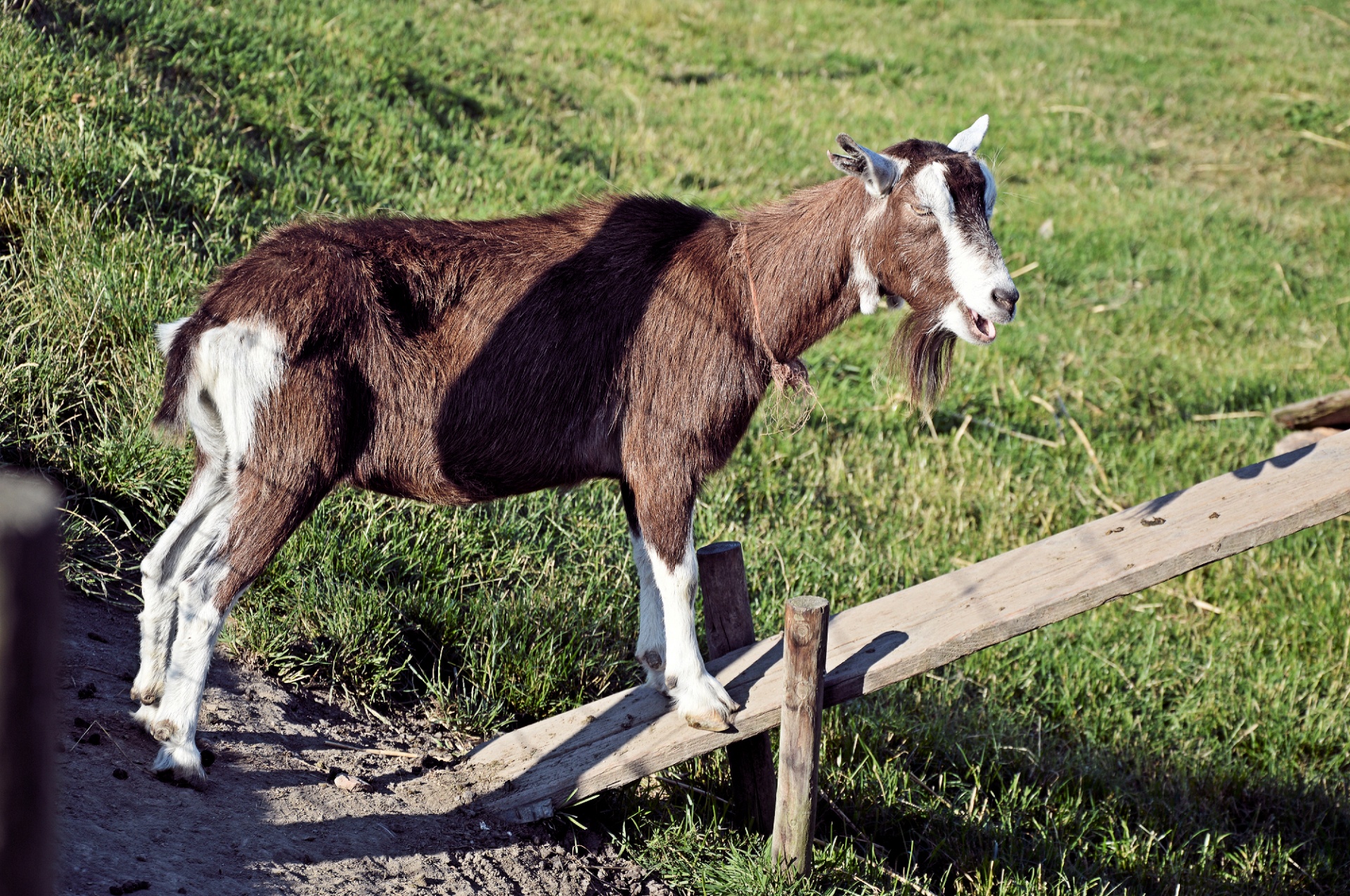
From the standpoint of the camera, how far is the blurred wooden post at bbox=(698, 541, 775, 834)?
3805 millimetres

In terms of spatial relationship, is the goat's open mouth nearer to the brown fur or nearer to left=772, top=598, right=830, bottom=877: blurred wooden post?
the brown fur

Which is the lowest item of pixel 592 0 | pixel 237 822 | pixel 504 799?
pixel 504 799

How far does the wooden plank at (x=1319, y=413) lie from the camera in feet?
16.1

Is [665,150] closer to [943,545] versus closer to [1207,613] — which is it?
[943,545]

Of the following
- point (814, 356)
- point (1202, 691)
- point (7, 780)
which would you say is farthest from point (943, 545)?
point (7, 780)

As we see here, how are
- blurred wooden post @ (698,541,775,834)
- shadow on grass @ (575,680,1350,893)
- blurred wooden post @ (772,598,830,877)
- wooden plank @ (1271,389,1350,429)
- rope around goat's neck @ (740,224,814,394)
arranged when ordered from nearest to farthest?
blurred wooden post @ (772,598,830,877) → rope around goat's neck @ (740,224,814,394) → blurred wooden post @ (698,541,775,834) → shadow on grass @ (575,680,1350,893) → wooden plank @ (1271,389,1350,429)

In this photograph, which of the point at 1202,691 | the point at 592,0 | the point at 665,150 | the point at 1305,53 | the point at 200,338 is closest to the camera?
the point at 200,338

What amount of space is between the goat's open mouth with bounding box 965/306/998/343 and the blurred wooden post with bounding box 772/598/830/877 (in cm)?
90

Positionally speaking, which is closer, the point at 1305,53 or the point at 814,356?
the point at 814,356

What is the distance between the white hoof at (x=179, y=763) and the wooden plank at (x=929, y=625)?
869 millimetres

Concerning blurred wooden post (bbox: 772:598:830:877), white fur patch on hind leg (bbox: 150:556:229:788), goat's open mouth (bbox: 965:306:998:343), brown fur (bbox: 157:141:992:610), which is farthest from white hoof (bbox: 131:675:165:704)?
goat's open mouth (bbox: 965:306:998:343)

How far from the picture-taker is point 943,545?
6152 mm

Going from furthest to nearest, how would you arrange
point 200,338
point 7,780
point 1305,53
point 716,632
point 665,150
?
point 1305,53, point 665,150, point 716,632, point 200,338, point 7,780

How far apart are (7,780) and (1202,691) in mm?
5494
